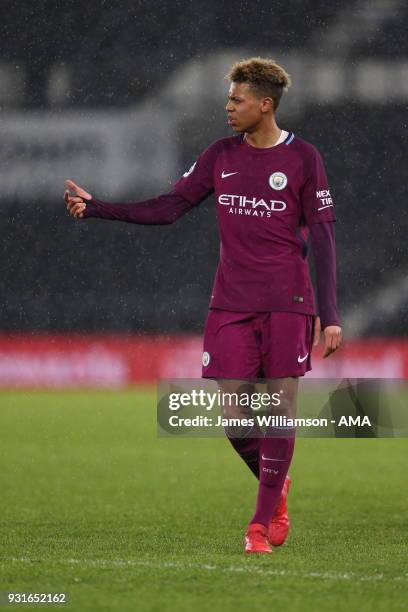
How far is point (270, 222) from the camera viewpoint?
474 cm

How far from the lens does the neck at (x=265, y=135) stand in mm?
4832

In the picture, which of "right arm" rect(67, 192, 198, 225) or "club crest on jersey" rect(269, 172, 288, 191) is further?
"right arm" rect(67, 192, 198, 225)

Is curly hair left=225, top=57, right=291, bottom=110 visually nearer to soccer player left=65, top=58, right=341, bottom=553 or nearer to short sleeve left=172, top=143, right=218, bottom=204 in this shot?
soccer player left=65, top=58, right=341, bottom=553

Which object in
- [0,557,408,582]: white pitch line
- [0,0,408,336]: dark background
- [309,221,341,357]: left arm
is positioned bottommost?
[0,557,408,582]: white pitch line

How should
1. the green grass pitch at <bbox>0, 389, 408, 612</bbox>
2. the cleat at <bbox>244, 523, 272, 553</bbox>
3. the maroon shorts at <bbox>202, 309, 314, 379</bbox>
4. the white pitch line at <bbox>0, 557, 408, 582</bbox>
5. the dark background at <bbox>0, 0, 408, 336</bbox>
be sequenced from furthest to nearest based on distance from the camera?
the dark background at <bbox>0, 0, 408, 336</bbox>, the maroon shorts at <bbox>202, 309, 314, 379</bbox>, the cleat at <bbox>244, 523, 272, 553</bbox>, the white pitch line at <bbox>0, 557, 408, 582</bbox>, the green grass pitch at <bbox>0, 389, 408, 612</bbox>

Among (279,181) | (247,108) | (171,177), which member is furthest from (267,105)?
(171,177)

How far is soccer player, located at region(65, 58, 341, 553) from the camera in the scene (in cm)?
473

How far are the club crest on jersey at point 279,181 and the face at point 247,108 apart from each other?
0.71 feet

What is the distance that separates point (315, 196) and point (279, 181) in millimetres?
142

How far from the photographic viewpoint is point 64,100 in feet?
67.4

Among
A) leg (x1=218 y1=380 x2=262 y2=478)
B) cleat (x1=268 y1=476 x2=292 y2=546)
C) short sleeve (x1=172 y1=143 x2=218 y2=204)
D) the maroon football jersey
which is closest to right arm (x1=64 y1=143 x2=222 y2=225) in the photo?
short sleeve (x1=172 y1=143 x2=218 y2=204)

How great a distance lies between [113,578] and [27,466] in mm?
4499

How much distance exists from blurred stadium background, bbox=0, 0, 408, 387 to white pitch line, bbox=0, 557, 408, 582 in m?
13.5

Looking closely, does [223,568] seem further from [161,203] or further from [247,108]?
[247,108]
